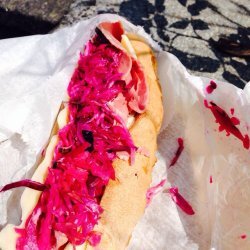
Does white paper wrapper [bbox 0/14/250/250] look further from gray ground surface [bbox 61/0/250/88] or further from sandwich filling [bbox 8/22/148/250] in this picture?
gray ground surface [bbox 61/0/250/88]

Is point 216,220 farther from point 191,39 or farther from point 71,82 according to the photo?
point 191,39

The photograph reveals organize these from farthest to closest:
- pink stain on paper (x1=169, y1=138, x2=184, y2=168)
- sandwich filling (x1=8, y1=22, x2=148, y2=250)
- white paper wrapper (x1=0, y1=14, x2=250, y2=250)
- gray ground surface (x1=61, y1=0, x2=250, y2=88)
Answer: gray ground surface (x1=61, y1=0, x2=250, y2=88), pink stain on paper (x1=169, y1=138, x2=184, y2=168), white paper wrapper (x1=0, y1=14, x2=250, y2=250), sandwich filling (x1=8, y1=22, x2=148, y2=250)

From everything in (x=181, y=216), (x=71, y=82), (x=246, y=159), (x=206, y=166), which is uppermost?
(x=71, y=82)

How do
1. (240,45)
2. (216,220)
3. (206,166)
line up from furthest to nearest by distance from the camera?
(240,45) < (206,166) < (216,220)

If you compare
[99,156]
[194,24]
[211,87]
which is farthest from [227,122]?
[194,24]

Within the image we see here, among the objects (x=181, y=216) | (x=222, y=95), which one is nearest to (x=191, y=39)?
(x=222, y=95)

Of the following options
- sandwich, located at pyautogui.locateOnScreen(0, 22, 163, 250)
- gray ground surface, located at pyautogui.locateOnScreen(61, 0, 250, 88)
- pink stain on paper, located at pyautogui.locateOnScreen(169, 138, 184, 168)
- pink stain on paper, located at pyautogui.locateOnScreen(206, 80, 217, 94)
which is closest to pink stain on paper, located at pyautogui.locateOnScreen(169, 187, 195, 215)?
pink stain on paper, located at pyautogui.locateOnScreen(169, 138, 184, 168)

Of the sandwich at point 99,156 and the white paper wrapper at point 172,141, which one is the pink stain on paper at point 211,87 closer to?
the white paper wrapper at point 172,141

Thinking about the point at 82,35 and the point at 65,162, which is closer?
the point at 65,162
